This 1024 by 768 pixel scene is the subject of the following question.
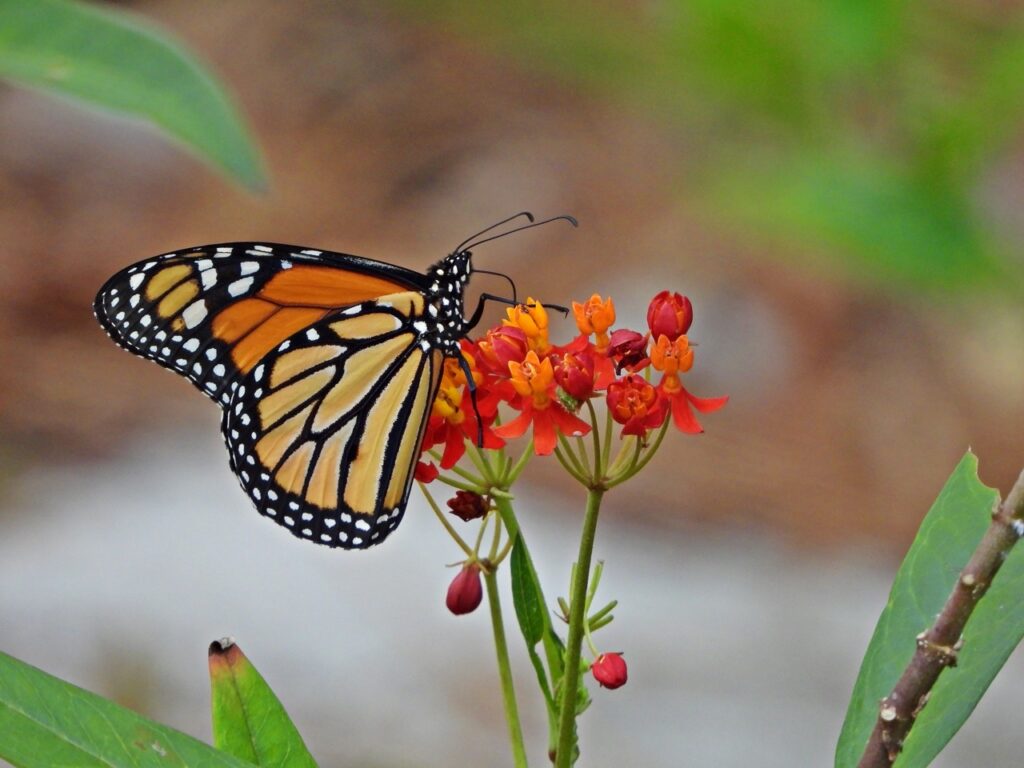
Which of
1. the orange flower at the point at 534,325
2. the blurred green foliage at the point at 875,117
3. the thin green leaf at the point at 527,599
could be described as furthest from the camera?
the blurred green foliage at the point at 875,117

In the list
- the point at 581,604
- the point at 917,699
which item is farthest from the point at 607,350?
the point at 917,699

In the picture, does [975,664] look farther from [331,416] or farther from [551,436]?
[331,416]

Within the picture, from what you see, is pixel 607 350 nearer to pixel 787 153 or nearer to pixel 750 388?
pixel 787 153

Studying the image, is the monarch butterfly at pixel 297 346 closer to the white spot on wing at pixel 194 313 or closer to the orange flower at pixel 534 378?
the white spot on wing at pixel 194 313

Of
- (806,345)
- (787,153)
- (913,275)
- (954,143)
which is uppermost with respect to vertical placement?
(806,345)

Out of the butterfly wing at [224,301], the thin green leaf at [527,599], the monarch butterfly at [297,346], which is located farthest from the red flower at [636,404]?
the butterfly wing at [224,301]
